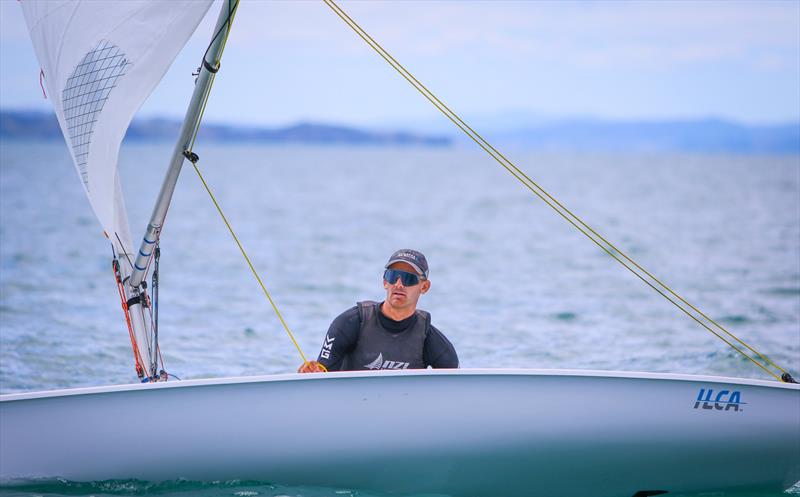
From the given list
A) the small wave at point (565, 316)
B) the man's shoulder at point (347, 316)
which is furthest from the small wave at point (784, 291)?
the man's shoulder at point (347, 316)

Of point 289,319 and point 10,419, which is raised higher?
point 289,319

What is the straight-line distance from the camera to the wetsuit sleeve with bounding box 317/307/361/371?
14.8 feet

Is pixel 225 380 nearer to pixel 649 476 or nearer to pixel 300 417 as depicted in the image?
pixel 300 417

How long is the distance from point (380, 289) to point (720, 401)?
9.36 m

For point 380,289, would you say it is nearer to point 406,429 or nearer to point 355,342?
point 355,342

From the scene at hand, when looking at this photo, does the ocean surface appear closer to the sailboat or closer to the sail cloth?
the sailboat

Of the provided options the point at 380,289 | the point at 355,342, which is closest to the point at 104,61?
the point at 355,342

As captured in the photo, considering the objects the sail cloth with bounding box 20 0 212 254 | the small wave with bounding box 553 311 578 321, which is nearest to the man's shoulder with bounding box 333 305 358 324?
the sail cloth with bounding box 20 0 212 254

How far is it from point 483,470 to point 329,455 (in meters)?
0.67

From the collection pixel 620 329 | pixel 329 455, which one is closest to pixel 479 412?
pixel 329 455

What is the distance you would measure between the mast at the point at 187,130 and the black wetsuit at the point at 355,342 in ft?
3.29

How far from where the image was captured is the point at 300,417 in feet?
13.8

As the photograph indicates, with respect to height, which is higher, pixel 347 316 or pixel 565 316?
pixel 565 316

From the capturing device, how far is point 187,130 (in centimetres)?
483
